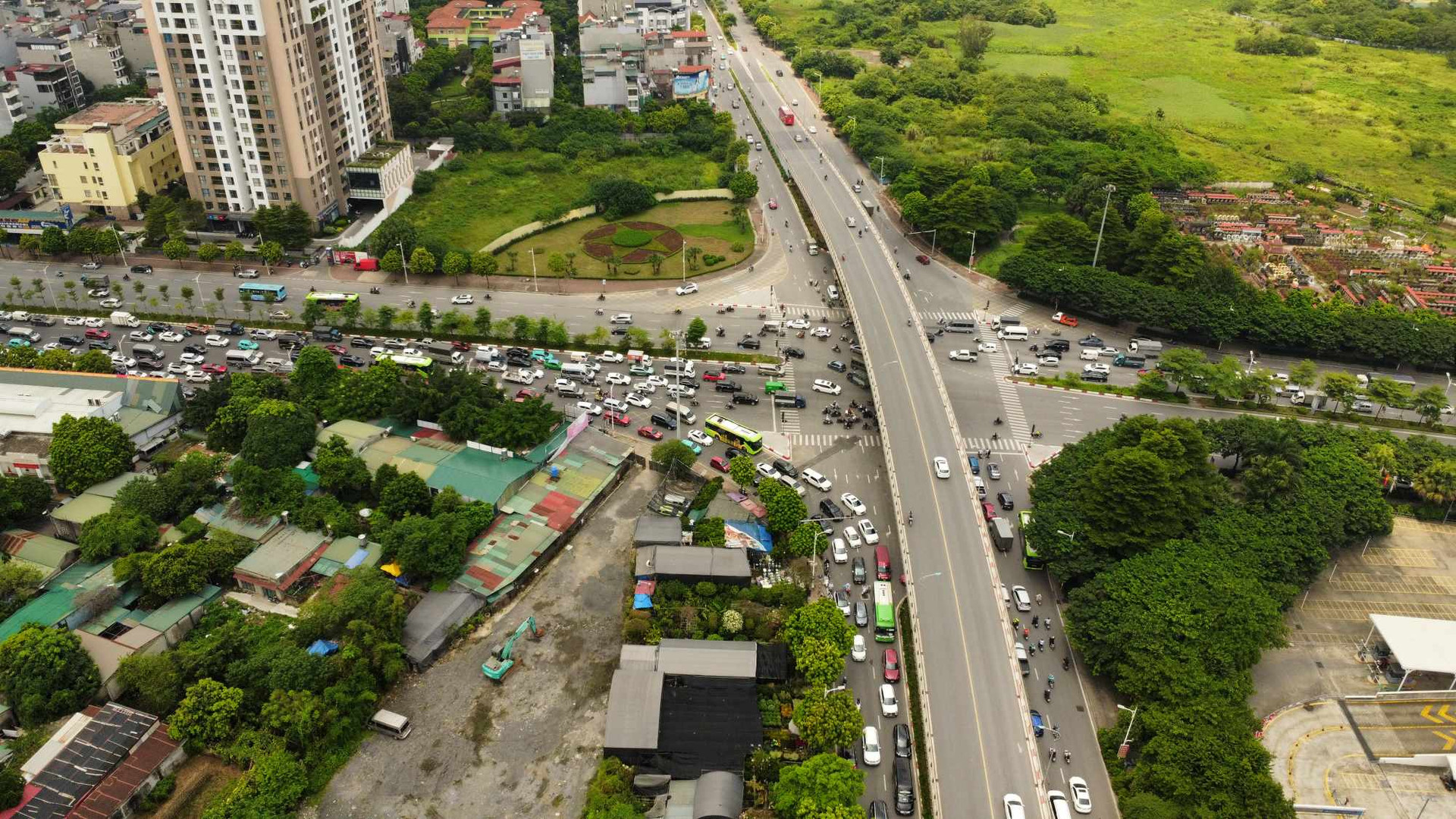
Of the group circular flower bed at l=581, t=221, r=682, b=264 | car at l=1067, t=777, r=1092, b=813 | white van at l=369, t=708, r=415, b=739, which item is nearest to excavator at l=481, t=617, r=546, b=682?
white van at l=369, t=708, r=415, b=739

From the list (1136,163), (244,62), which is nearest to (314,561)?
(244,62)

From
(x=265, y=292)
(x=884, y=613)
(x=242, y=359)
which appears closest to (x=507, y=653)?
(x=884, y=613)

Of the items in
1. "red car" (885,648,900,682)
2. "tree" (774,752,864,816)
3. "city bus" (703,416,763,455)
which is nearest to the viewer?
"tree" (774,752,864,816)

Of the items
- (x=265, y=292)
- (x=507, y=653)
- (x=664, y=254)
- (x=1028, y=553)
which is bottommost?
(x=507, y=653)

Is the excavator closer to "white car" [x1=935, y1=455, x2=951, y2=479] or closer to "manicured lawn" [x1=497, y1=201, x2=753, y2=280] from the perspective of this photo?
"white car" [x1=935, y1=455, x2=951, y2=479]

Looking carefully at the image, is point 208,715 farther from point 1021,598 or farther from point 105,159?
point 105,159

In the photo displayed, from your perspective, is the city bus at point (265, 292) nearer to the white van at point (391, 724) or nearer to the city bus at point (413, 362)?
the city bus at point (413, 362)
